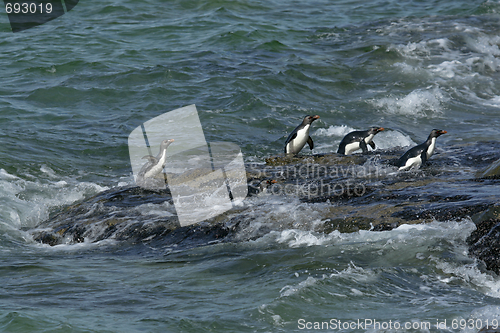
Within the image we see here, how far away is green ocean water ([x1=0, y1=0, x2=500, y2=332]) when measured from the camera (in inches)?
176

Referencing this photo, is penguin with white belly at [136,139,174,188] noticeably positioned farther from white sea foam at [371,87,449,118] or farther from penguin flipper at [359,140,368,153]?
white sea foam at [371,87,449,118]

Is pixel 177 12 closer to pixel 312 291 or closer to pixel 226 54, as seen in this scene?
pixel 226 54

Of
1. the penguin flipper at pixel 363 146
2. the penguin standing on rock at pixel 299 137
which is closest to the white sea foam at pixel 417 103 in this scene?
the penguin standing on rock at pixel 299 137

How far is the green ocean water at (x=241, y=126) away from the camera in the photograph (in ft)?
14.7

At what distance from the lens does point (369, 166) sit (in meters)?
7.37

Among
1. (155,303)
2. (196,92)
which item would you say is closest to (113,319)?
(155,303)

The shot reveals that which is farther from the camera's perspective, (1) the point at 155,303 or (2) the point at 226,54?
(2) the point at 226,54

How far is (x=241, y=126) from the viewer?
37.8 feet

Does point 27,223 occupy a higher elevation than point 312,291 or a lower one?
lower

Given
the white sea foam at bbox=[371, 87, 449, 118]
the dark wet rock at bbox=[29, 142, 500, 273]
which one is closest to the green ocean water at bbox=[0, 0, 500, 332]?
the white sea foam at bbox=[371, 87, 449, 118]

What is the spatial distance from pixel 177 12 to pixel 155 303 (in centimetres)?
1620

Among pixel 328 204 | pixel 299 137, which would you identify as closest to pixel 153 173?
pixel 299 137

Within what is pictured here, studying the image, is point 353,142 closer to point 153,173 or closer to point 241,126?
point 153,173

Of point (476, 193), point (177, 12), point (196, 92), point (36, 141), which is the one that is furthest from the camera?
point (177, 12)
